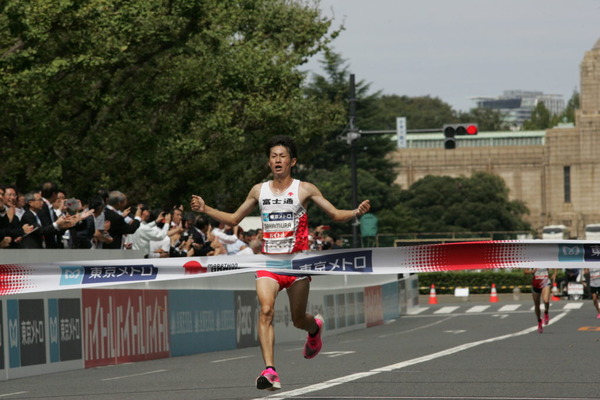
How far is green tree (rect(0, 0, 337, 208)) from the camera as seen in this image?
1144 inches

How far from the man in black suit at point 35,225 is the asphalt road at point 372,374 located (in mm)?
1800

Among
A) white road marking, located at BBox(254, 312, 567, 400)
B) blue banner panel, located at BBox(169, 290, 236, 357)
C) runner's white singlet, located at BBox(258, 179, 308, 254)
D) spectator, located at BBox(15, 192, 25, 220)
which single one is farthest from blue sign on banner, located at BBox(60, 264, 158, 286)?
blue banner panel, located at BBox(169, 290, 236, 357)

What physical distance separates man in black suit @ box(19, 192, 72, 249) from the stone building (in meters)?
130

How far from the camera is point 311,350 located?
38.8 ft

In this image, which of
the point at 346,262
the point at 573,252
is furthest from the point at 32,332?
the point at 573,252

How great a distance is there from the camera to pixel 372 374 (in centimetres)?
1347

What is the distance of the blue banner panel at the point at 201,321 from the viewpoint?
66.6 feet

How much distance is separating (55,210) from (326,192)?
68780 mm

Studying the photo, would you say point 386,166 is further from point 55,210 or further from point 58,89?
point 55,210

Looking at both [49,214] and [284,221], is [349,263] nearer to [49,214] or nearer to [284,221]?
[284,221]

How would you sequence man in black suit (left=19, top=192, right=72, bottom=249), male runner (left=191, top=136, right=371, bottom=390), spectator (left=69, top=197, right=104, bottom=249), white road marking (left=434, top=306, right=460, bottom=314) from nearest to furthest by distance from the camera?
male runner (left=191, top=136, right=371, bottom=390)
man in black suit (left=19, top=192, right=72, bottom=249)
spectator (left=69, top=197, right=104, bottom=249)
white road marking (left=434, top=306, right=460, bottom=314)

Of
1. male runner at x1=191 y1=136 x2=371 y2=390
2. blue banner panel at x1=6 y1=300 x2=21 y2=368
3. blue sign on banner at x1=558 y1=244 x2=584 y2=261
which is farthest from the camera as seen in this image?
blue banner panel at x1=6 y1=300 x2=21 y2=368

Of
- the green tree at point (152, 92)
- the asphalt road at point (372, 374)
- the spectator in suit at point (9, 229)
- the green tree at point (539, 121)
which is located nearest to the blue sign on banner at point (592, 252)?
the asphalt road at point (372, 374)

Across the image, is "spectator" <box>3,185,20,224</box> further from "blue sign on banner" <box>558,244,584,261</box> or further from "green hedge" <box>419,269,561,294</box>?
"green hedge" <box>419,269,561,294</box>
